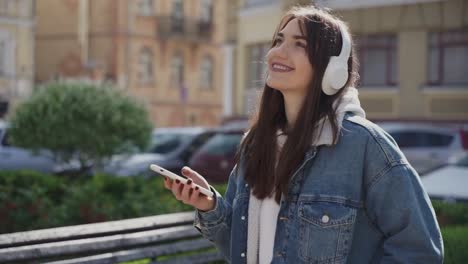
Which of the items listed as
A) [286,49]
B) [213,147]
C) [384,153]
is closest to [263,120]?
[286,49]

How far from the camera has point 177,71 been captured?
182 ft

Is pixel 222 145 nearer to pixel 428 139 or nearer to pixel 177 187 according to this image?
pixel 428 139

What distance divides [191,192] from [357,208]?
1.97ft

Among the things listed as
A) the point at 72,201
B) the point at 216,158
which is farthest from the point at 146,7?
the point at 72,201

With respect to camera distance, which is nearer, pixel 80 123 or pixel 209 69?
pixel 80 123

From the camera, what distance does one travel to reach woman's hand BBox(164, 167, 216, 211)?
3414mm

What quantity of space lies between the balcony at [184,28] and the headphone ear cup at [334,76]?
51.2 meters

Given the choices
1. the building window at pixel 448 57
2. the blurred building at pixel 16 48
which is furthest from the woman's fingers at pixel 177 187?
the blurred building at pixel 16 48

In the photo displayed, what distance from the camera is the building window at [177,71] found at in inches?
2180

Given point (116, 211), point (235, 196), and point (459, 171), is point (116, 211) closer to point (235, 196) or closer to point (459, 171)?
point (459, 171)

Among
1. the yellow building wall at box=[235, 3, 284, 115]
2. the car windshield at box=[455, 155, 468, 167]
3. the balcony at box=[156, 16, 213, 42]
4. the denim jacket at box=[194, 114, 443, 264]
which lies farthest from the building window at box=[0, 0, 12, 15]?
the denim jacket at box=[194, 114, 443, 264]

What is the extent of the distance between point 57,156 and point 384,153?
11292 millimetres

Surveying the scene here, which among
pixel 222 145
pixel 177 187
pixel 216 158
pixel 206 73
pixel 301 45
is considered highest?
pixel 301 45

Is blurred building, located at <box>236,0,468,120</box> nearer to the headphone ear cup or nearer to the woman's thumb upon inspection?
the woman's thumb
